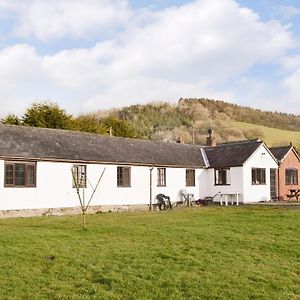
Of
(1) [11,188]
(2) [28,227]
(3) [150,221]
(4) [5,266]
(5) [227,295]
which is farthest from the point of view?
(1) [11,188]

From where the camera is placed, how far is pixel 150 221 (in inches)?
845

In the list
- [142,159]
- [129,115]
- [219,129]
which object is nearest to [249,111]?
[219,129]

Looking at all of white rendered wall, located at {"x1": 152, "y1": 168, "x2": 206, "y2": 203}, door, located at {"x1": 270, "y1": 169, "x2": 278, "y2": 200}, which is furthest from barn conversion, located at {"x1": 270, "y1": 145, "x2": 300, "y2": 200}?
white rendered wall, located at {"x1": 152, "y1": 168, "x2": 206, "y2": 203}

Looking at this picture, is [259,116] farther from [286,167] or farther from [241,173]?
[241,173]

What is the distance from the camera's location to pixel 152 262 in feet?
40.1

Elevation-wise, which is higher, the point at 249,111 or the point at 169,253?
the point at 249,111

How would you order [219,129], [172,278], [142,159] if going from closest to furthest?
1. [172,278]
2. [142,159]
3. [219,129]

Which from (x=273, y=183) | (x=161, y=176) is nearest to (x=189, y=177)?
(x=161, y=176)

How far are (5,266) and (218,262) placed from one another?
5531mm

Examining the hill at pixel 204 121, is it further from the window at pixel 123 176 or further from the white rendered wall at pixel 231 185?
the window at pixel 123 176

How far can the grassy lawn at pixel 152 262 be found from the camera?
32.3 ft

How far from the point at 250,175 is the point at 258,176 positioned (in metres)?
1.29

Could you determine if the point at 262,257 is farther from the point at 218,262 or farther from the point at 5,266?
the point at 5,266

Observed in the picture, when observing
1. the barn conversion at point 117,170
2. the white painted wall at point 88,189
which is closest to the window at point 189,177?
the barn conversion at point 117,170
